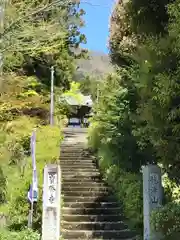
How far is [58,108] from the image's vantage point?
25.4 m

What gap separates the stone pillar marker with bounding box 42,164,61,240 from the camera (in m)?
10.2

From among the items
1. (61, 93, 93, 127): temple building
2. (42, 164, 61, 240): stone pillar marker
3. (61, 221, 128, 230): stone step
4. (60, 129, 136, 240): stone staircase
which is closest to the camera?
(42, 164, 61, 240): stone pillar marker

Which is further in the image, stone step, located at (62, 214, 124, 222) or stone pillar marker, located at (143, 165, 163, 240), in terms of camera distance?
stone step, located at (62, 214, 124, 222)

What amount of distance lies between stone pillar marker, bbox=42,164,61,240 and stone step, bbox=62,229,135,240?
3.20 feet

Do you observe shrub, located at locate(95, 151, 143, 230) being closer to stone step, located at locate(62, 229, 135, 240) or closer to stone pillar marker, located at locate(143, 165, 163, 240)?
stone step, located at locate(62, 229, 135, 240)

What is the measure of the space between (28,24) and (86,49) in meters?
17.8

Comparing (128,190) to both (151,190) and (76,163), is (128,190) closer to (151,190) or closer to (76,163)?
(151,190)

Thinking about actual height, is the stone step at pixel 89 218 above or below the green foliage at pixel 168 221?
above

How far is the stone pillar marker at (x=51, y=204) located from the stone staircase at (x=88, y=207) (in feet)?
2.97

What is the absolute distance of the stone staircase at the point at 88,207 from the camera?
11336 millimetres

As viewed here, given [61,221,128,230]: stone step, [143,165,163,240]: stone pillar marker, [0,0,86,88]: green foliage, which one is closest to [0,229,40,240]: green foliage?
[61,221,128,230]: stone step

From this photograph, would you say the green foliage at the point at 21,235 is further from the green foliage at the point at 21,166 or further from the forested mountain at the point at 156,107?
the forested mountain at the point at 156,107

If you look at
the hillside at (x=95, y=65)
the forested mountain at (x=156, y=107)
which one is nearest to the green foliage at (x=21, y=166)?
the forested mountain at (x=156, y=107)

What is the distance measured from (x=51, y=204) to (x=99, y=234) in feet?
5.38
